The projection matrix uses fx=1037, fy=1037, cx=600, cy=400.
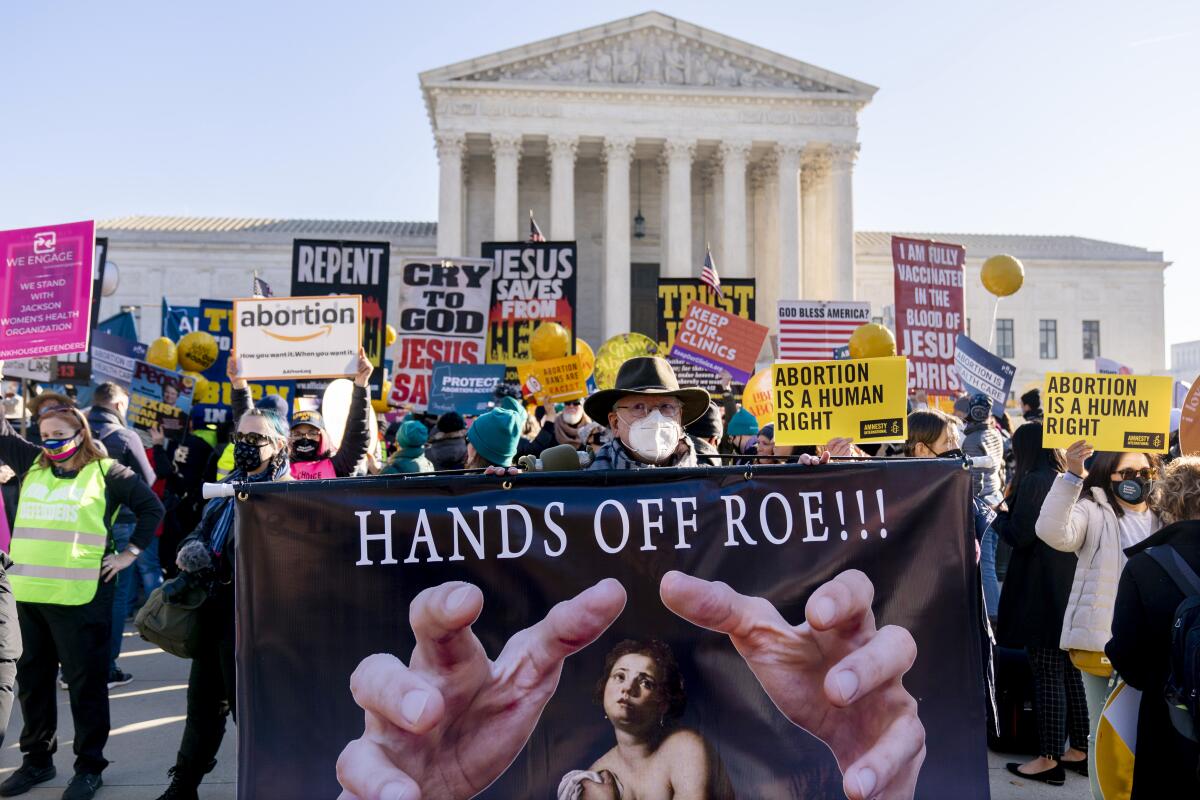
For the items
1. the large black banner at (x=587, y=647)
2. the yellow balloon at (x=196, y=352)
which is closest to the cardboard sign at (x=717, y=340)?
the yellow balloon at (x=196, y=352)

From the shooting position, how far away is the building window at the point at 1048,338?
49.9 meters

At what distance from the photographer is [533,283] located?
13.7m

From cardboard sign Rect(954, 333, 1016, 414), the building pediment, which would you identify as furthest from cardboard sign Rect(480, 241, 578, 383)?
the building pediment

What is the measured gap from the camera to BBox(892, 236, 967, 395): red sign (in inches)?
441

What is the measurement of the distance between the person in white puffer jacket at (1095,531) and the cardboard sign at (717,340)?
7.65 metres

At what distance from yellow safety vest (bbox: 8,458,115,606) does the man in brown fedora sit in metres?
2.75

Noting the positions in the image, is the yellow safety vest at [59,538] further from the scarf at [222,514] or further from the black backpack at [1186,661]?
the black backpack at [1186,661]

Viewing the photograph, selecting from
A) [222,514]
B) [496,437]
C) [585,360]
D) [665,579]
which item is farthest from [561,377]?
[665,579]

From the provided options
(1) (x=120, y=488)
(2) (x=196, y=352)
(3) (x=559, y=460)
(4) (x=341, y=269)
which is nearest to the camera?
(3) (x=559, y=460)

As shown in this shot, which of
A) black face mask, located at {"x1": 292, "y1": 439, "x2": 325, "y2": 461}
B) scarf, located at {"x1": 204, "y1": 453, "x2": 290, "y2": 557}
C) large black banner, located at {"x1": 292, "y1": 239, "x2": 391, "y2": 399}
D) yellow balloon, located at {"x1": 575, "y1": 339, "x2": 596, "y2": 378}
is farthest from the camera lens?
yellow balloon, located at {"x1": 575, "y1": 339, "x2": 596, "y2": 378}

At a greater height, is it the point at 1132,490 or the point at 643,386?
the point at 643,386

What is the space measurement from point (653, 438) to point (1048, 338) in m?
50.7

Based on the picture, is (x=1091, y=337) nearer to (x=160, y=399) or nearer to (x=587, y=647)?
(x=160, y=399)

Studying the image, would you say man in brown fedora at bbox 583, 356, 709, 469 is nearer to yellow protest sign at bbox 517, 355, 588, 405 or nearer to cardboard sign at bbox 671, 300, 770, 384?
yellow protest sign at bbox 517, 355, 588, 405
